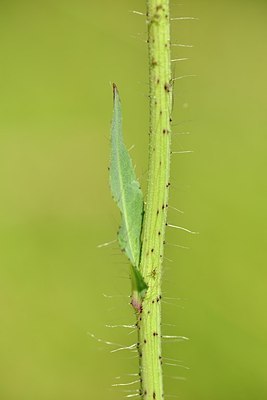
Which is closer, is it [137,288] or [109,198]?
[137,288]

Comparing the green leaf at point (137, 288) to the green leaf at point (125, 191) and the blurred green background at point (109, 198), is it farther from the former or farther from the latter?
the blurred green background at point (109, 198)

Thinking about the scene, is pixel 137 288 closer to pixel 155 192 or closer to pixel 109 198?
pixel 155 192

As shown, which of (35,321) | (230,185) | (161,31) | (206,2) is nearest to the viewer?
(161,31)

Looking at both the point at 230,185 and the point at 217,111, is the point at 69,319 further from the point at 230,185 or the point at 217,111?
the point at 217,111

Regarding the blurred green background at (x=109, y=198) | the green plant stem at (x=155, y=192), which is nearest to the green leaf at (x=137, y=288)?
the green plant stem at (x=155, y=192)

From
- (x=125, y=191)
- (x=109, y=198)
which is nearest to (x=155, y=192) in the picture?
(x=125, y=191)

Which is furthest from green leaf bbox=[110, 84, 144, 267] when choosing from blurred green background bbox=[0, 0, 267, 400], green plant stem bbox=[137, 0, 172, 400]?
blurred green background bbox=[0, 0, 267, 400]

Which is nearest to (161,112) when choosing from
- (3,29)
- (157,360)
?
(157,360)
